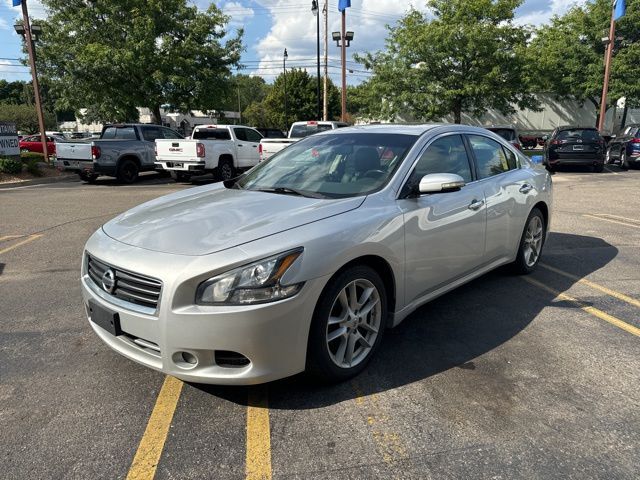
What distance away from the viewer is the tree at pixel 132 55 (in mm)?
21562

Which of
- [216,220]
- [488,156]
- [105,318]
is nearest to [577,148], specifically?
[488,156]

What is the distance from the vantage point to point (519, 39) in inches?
972

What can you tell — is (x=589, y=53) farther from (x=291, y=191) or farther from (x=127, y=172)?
(x=291, y=191)

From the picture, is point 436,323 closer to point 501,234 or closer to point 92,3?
point 501,234

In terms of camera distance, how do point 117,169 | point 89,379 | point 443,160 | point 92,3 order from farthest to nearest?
point 92,3 → point 117,169 → point 443,160 → point 89,379

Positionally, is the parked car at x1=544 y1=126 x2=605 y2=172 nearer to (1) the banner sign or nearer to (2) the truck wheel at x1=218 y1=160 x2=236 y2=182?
(2) the truck wheel at x1=218 y1=160 x2=236 y2=182

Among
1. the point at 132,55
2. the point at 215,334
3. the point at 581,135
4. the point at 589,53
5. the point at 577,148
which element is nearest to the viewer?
the point at 215,334

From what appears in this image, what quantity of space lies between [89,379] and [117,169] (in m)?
13.2

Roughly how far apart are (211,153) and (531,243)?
1134cm

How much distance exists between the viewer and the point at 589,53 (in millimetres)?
29969

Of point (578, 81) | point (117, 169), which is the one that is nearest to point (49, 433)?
point (117, 169)

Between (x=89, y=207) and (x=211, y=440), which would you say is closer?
(x=211, y=440)

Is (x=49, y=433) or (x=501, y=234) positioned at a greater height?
(x=501, y=234)

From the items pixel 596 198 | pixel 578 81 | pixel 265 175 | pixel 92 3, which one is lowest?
pixel 596 198
